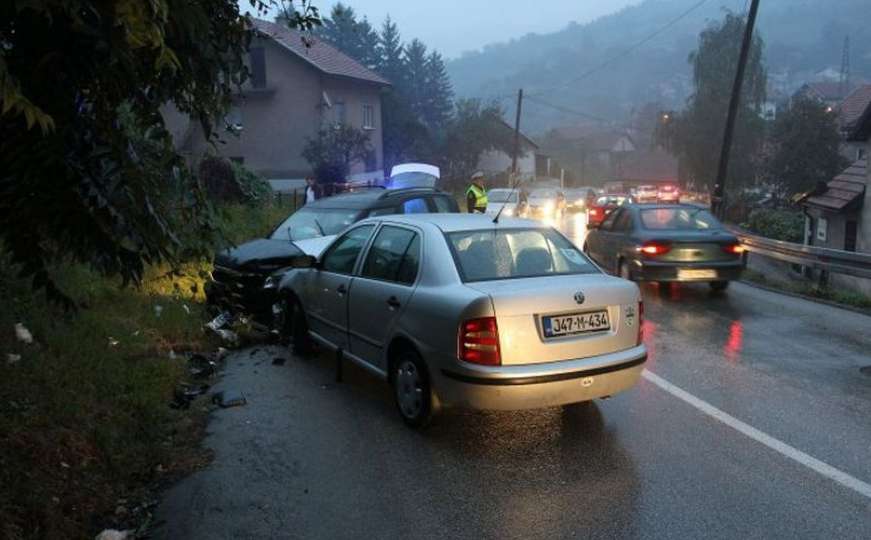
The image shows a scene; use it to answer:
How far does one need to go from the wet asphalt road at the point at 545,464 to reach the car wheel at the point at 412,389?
127 millimetres

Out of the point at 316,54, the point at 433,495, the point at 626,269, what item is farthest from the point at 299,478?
the point at 316,54

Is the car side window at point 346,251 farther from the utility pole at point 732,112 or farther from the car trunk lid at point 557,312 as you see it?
the utility pole at point 732,112

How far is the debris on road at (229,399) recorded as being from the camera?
20.9 feet

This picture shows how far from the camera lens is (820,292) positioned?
1245 centimetres

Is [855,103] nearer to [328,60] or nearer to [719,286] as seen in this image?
[328,60]

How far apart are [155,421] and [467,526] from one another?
9.23 ft

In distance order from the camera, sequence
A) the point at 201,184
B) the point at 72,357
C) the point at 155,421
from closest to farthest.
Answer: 1. the point at 201,184
2. the point at 155,421
3. the point at 72,357

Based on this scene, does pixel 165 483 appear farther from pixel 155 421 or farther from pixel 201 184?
pixel 201 184

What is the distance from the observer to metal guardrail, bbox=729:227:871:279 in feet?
37.7

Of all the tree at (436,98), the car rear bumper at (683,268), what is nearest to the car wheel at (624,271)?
the car rear bumper at (683,268)

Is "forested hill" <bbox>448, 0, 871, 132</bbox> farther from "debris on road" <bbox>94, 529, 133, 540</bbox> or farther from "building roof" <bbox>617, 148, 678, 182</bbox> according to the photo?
"debris on road" <bbox>94, 529, 133, 540</bbox>

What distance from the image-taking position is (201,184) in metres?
3.95

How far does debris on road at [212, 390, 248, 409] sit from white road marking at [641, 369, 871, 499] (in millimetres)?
3615

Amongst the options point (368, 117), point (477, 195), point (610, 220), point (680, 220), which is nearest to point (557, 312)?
point (680, 220)
